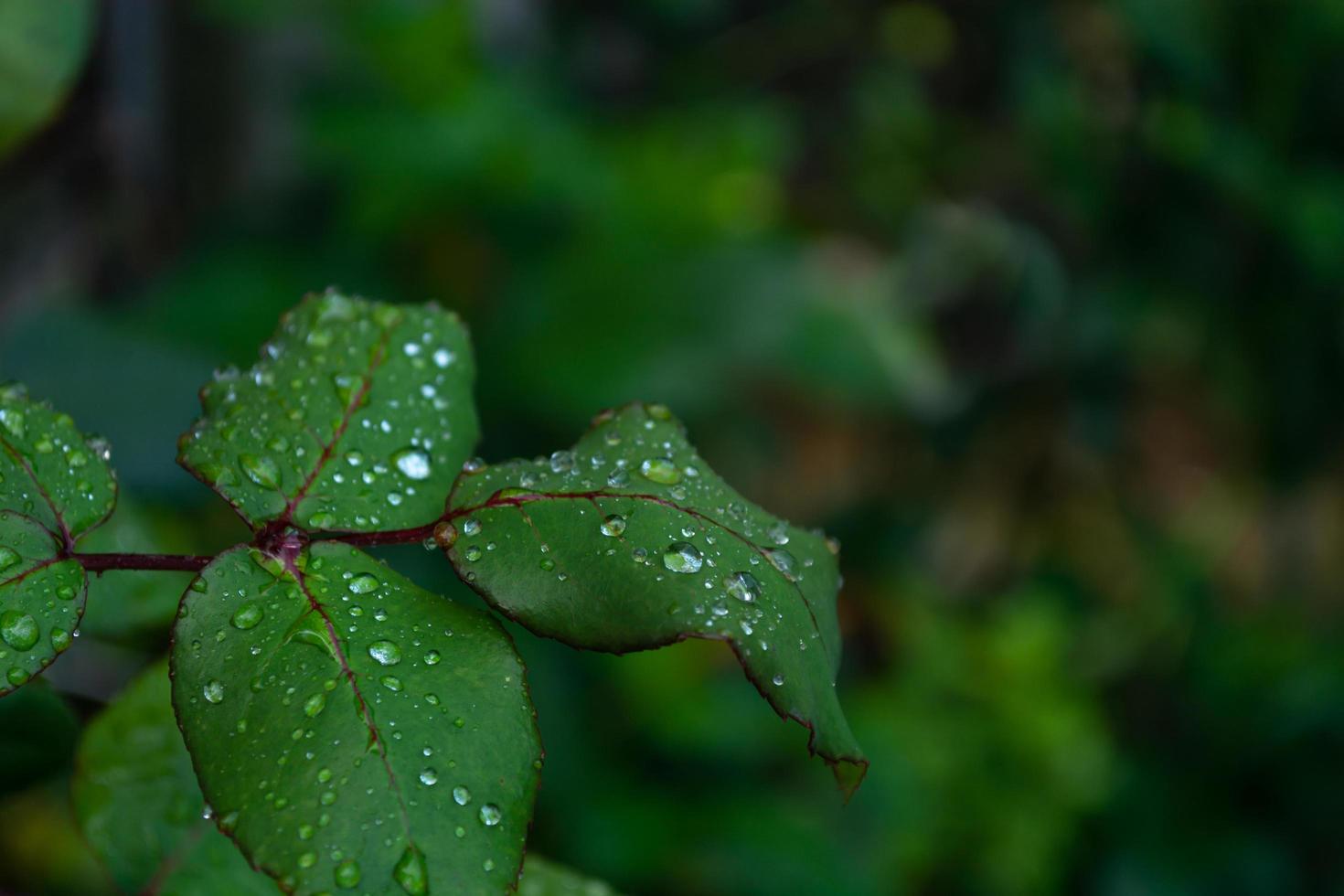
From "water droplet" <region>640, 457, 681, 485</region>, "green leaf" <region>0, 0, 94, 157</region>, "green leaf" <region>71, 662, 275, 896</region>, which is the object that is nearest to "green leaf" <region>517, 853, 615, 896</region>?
"green leaf" <region>71, 662, 275, 896</region>

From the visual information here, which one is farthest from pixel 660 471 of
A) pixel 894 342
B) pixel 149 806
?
pixel 894 342

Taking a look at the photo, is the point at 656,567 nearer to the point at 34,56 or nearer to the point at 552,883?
the point at 552,883

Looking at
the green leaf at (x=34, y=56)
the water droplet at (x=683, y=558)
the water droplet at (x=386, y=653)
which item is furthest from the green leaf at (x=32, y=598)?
the green leaf at (x=34, y=56)

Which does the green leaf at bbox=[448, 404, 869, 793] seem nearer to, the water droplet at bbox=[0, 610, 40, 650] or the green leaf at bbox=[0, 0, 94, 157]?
the water droplet at bbox=[0, 610, 40, 650]

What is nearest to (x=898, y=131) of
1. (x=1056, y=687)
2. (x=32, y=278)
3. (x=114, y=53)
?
(x=1056, y=687)

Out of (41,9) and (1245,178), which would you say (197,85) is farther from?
(1245,178)
